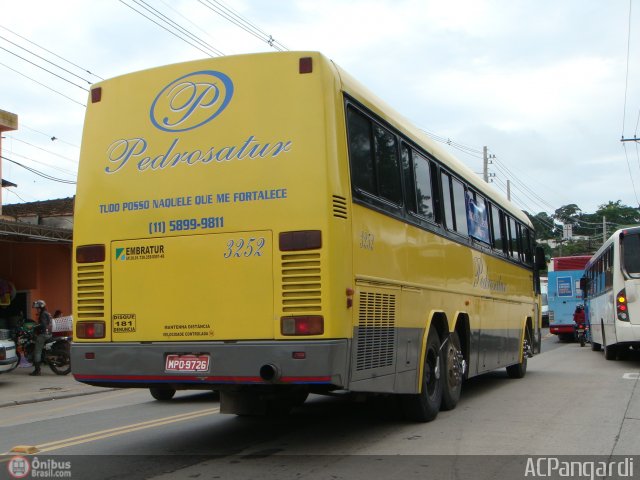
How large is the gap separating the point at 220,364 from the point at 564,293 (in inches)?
1134

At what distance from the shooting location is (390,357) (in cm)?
720

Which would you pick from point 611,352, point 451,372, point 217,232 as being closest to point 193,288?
point 217,232

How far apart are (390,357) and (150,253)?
2.57m

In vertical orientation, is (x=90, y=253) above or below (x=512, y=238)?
below

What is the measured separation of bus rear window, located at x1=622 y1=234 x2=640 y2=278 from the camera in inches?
618

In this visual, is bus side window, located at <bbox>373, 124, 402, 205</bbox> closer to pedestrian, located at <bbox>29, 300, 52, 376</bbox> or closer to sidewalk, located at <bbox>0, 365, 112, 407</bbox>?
sidewalk, located at <bbox>0, 365, 112, 407</bbox>

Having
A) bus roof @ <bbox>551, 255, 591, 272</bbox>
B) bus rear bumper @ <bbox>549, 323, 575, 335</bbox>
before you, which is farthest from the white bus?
bus roof @ <bbox>551, 255, 591, 272</bbox>

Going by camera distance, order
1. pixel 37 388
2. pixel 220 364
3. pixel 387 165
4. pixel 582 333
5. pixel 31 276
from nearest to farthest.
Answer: pixel 220 364
pixel 387 165
pixel 37 388
pixel 31 276
pixel 582 333

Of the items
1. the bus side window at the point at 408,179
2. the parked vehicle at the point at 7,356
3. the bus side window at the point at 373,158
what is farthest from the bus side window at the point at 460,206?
the parked vehicle at the point at 7,356

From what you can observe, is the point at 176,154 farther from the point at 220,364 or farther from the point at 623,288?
the point at 623,288

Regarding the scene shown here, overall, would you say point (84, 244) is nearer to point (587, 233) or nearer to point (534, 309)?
point (534, 309)

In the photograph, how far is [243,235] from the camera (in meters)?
6.30

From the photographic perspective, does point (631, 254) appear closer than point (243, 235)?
No

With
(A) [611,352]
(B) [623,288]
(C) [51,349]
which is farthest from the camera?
(A) [611,352]
